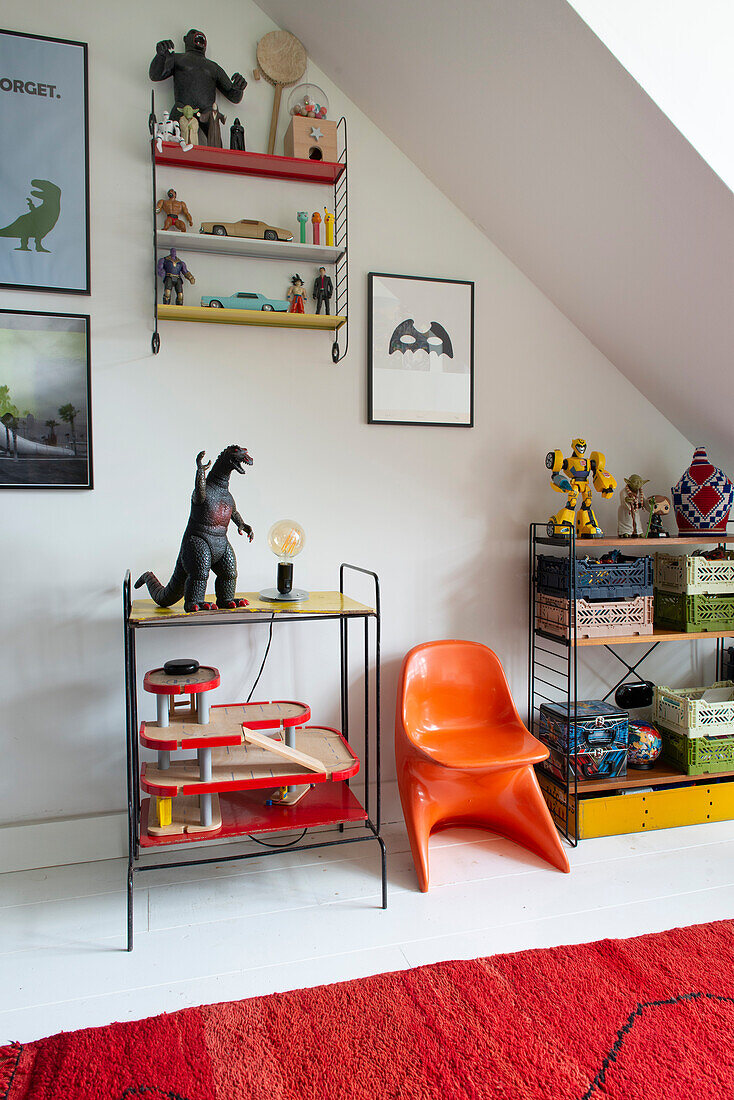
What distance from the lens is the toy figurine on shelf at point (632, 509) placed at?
2.68m

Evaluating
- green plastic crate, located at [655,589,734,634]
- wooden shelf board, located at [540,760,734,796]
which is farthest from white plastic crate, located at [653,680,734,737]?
green plastic crate, located at [655,589,734,634]

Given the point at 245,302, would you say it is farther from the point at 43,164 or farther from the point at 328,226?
the point at 43,164

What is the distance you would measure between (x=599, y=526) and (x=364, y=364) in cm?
110

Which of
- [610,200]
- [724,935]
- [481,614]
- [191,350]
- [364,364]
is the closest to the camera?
[724,935]

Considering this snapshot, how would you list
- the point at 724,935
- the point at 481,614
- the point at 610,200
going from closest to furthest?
the point at 724,935 < the point at 610,200 < the point at 481,614

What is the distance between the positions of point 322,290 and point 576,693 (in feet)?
5.15

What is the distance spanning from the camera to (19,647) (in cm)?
229

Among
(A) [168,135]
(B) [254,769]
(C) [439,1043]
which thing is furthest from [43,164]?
(C) [439,1043]

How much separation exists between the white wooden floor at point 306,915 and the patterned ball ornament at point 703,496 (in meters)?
1.09

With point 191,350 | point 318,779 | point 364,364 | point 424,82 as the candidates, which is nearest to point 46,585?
point 191,350

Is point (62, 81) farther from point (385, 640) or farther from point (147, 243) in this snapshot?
point (385, 640)

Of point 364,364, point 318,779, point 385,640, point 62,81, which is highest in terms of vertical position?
point 62,81

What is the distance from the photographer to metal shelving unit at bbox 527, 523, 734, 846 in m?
2.46

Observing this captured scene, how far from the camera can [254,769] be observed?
204 centimetres
